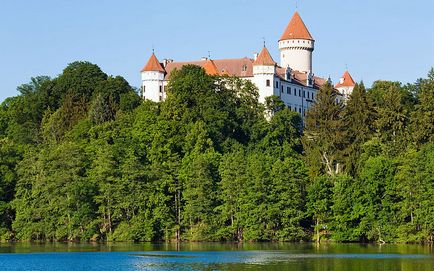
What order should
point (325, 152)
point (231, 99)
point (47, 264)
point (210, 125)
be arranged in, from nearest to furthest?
point (47, 264) < point (325, 152) < point (210, 125) < point (231, 99)

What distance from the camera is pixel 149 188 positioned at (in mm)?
87812

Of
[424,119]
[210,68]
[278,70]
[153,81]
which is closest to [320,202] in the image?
[424,119]

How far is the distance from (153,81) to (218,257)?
2357 inches

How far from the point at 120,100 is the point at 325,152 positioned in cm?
2907

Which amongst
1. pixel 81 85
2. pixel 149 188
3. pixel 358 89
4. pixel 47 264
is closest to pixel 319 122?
pixel 358 89

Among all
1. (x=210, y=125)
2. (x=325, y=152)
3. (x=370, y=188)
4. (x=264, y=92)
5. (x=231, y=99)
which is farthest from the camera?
(x=264, y=92)

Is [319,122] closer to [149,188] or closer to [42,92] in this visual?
[149,188]

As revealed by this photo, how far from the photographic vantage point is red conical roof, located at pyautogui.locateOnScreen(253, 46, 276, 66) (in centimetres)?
11712

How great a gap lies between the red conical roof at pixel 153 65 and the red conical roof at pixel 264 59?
485 inches

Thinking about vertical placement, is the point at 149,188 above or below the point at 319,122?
below

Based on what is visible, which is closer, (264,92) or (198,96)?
(198,96)

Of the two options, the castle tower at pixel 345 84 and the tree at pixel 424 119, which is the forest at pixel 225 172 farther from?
the castle tower at pixel 345 84

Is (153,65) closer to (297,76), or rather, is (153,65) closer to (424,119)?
(297,76)

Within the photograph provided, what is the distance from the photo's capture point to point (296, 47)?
132 meters
